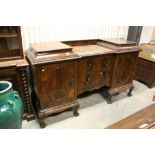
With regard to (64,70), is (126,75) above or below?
below

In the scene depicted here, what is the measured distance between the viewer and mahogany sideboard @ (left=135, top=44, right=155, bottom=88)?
2.67 metres

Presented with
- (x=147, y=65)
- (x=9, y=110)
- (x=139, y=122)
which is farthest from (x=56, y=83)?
(x=147, y=65)

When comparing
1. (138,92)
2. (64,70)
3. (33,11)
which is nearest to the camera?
Answer: (33,11)

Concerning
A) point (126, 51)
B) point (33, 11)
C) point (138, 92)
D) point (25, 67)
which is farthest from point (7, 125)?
point (138, 92)

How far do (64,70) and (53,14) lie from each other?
770 mm

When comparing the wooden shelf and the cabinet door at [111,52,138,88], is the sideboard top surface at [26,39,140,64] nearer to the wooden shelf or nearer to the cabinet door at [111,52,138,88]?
the cabinet door at [111,52,138,88]

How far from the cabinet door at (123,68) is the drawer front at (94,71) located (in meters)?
0.09

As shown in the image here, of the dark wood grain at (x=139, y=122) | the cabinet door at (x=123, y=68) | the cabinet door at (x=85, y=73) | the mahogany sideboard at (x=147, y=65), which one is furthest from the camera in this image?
the mahogany sideboard at (x=147, y=65)

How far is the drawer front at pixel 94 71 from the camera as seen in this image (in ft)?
6.11

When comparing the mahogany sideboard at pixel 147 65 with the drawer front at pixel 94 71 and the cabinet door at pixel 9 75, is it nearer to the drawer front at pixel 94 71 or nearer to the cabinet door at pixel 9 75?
the drawer front at pixel 94 71

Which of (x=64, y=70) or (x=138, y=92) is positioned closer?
(x=64, y=70)

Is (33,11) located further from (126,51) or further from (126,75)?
(126,75)

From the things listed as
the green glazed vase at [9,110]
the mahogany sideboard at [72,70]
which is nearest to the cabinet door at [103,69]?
the mahogany sideboard at [72,70]

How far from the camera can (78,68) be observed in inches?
71.7
